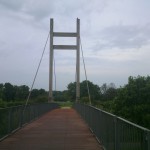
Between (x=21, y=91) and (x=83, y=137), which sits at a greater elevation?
(x=21, y=91)

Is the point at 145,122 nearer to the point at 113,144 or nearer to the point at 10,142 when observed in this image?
the point at 10,142

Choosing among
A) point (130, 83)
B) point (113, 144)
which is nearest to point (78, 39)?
point (130, 83)

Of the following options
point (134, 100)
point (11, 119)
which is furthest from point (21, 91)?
point (11, 119)

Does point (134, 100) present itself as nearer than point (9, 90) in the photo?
Yes

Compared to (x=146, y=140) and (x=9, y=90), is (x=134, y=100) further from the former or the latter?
(x=9, y=90)

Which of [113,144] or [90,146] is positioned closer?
[113,144]

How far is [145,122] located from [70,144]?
4.98 metres

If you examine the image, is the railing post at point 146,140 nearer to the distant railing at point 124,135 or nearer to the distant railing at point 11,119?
the distant railing at point 124,135

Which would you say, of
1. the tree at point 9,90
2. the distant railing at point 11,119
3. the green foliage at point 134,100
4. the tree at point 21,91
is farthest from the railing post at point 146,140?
the tree at point 9,90

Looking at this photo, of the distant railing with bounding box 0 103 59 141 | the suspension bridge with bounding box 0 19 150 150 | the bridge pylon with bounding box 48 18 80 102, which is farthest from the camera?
the bridge pylon with bounding box 48 18 80 102

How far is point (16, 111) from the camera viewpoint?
16.5 metres

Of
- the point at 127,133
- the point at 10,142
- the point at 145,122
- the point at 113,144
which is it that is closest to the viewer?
the point at 127,133

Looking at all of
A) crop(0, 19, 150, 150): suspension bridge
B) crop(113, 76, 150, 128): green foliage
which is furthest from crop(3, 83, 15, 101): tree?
crop(113, 76, 150, 128): green foliage

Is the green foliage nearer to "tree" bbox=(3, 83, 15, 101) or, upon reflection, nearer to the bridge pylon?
the bridge pylon
